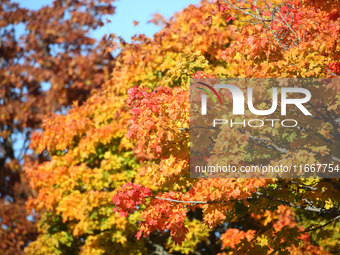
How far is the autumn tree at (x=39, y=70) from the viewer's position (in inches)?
714

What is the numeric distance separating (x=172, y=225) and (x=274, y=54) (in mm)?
3013

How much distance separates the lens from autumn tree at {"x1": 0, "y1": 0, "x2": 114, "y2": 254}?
18.1 meters

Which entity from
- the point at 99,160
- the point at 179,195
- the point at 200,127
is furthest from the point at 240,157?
the point at 99,160

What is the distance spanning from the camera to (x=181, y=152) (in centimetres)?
602

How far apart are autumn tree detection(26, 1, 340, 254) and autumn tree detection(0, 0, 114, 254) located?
6.02 m

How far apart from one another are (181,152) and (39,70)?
49.1 feet

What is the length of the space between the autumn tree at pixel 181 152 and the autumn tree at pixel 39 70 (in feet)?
19.7

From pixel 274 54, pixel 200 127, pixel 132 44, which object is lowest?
pixel 200 127

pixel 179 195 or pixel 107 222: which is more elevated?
pixel 179 195

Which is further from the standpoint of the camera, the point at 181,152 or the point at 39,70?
the point at 39,70

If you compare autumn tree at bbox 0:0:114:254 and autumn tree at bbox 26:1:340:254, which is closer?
autumn tree at bbox 26:1:340:254

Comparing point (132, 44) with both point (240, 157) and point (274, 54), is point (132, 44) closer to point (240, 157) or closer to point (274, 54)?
point (274, 54)

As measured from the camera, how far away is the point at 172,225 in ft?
19.1

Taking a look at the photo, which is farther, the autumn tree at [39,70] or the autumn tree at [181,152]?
the autumn tree at [39,70]
